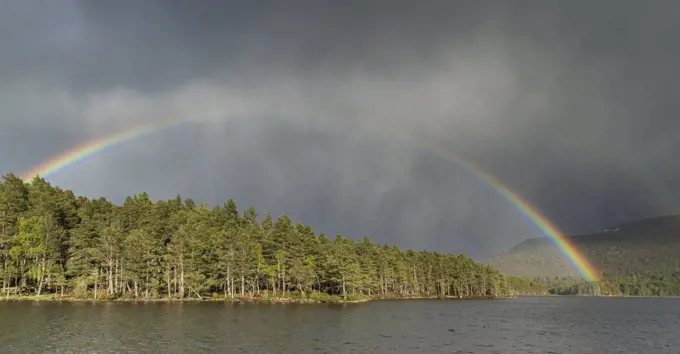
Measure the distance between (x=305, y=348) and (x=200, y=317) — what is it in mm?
38699

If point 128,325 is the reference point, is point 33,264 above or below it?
above

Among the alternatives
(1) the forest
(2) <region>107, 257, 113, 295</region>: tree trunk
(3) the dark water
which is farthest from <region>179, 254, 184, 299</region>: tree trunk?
(3) the dark water

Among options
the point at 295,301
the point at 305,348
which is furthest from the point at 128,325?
the point at 295,301

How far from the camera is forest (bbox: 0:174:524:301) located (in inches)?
4983

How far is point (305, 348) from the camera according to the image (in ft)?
172

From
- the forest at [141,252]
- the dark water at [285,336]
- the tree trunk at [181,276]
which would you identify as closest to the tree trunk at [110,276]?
the forest at [141,252]

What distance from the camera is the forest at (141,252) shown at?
127 metres

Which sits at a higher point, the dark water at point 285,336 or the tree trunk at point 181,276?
the tree trunk at point 181,276

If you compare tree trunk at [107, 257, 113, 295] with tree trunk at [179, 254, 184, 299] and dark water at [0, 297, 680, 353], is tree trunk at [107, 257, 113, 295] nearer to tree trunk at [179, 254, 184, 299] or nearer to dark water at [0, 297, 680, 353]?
tree trunk at [179, 254, 184, 299]

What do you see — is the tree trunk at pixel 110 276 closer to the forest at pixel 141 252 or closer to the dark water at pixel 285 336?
the forest at pixel 141 252

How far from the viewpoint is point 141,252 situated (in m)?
132

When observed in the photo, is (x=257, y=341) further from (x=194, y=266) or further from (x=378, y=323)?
(x=194, y=266)

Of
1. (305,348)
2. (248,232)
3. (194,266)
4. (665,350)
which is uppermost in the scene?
(248,232)

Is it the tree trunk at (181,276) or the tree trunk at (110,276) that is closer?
the tree trunk at (110,276)
